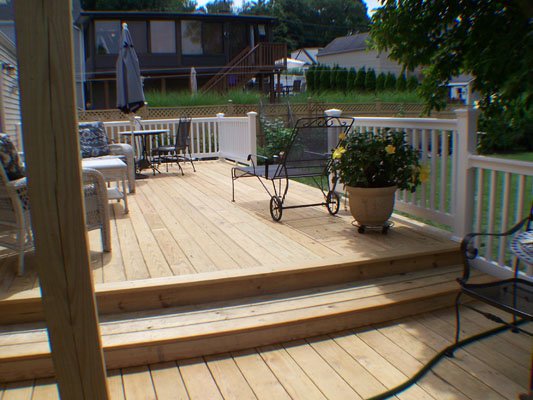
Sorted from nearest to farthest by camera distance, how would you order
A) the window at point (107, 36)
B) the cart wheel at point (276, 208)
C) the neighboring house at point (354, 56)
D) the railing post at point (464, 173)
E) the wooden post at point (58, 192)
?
1. the wooden post at point (58, 192)
2. the railing post at point (464, 173)
3. the cart wheel at point (276, 208)
4. the window at point (107, 36)
5. the neighboring house at point (354, 56)

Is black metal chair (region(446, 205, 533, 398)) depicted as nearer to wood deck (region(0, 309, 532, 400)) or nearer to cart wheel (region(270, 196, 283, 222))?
wood deck (region(0, 309, 532, 400))

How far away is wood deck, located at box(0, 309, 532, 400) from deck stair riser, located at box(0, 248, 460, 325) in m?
0.46

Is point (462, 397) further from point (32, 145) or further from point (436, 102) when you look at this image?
point (436, 102)

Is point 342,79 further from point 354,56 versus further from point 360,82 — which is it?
point 354,56

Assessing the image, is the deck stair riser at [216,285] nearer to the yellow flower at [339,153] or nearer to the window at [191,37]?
the yellow flower at [339,153]

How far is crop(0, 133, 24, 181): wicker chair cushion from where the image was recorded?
332 cm

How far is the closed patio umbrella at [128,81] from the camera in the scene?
23.2 feet

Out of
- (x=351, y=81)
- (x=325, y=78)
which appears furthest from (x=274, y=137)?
(x=325, y=78)

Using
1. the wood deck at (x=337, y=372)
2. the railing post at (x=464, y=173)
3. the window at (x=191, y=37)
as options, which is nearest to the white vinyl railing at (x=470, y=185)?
the railing post at (x=464, y=173)

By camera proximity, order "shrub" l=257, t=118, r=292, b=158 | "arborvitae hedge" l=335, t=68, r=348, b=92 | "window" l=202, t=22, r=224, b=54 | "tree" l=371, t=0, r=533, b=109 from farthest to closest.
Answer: "arborvitae hedge" l=335, t=68, r=348, b=92 → "window" l=202, t=22, r=224, b=54 → "shrub" l=257, t=118, r=292, b=158 → "tree" l=371, t=0, r=533, b=109

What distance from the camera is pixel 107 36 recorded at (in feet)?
64.6

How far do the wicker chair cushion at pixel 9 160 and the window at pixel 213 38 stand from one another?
61.0 ft

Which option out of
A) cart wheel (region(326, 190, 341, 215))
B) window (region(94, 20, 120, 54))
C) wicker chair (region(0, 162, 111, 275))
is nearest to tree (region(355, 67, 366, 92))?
window (region(94, 20, 120, 54))

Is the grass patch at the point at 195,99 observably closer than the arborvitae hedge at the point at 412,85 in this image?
No
